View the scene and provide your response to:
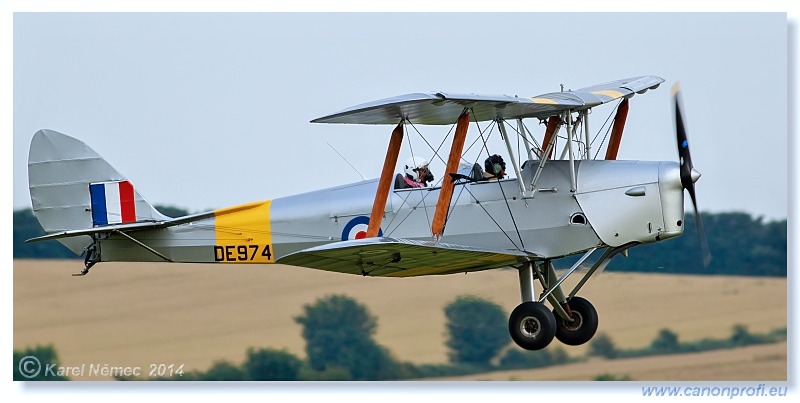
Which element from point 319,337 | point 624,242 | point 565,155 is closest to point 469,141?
point 565,155

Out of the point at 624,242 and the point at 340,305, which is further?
the point at 340,305

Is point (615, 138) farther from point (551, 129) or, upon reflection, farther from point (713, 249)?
point (713, 249)

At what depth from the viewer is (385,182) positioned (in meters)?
12.2

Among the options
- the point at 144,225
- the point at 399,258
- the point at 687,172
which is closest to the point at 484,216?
Result: the point at 399,258

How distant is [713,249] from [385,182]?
467 centimetres

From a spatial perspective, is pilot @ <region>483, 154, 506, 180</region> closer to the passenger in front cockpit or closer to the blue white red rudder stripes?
the passenger in front cockpit

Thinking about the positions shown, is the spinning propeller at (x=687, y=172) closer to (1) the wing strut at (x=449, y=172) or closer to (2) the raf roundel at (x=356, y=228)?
(1) the wing strut at (x=449, y=172)

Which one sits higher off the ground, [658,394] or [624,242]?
[624,242]

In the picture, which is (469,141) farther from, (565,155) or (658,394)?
(658,394)

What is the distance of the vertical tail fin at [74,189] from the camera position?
14.0 metres

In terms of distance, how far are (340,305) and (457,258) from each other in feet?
8.01

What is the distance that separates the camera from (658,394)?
13.5 metres

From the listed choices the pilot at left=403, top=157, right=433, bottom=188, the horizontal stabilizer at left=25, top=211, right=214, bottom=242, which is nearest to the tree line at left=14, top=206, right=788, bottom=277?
the horizontal stabilizer at left=25, top=211, right=214, bottom=242

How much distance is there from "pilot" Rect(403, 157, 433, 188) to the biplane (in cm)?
8
